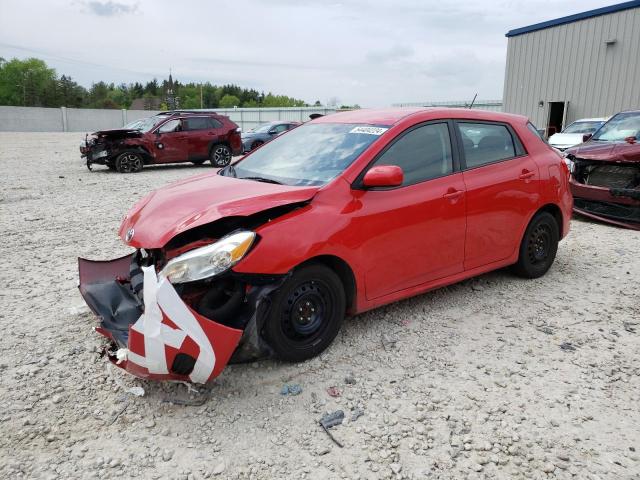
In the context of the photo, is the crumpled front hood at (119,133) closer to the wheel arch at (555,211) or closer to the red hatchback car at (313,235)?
the red hatchback car at (313,235)

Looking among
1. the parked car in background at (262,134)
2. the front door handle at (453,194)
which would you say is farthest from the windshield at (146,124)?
the front door handle at (453,194)

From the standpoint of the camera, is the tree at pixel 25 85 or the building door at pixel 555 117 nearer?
the building door at pixel 555 117

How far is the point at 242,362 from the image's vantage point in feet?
10.5

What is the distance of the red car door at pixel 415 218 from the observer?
3.62 meters

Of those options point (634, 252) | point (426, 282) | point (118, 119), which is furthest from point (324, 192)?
point (118, 119)

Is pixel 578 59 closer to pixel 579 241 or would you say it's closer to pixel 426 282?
pixel 579 241

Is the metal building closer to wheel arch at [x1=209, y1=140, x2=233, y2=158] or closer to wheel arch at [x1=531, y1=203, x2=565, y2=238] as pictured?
wheel arch at [x1=209, y1=140, x2=233, y2=158]

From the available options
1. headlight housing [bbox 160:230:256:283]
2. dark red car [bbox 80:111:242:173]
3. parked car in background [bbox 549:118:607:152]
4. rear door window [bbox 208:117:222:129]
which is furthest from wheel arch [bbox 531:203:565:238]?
rear door window [bbox 208:117:222:129]

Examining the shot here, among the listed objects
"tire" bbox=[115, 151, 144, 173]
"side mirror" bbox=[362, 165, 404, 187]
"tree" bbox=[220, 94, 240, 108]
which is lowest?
"tire" bbox=[115, 151, 144, 173]

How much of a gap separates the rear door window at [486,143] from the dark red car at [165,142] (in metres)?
11.6

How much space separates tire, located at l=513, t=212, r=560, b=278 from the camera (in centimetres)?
492

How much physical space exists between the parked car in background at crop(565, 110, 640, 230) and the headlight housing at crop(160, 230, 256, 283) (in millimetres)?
6571

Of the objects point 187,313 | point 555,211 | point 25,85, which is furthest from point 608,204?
point 25,85

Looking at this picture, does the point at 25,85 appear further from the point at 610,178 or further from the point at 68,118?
the point at 610,178
